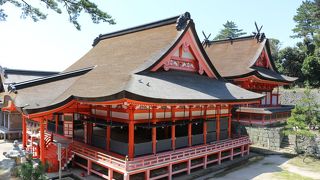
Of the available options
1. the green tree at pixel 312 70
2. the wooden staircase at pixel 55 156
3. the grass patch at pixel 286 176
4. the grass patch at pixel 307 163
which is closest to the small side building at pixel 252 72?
the grass patch at pixel 307 163

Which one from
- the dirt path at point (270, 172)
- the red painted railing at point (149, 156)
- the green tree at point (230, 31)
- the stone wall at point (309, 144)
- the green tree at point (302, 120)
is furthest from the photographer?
the green tree at point (230, 31)

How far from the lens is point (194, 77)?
722 inches

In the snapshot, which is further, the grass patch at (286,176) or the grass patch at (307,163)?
the grass patch at (307,163)

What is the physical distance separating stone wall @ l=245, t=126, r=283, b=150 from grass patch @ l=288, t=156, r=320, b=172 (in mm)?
2649

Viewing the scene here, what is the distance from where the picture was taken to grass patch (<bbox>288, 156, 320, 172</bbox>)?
1772 cm

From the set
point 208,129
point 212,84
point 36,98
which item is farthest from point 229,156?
point 36,98

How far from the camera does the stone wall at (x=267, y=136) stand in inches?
893

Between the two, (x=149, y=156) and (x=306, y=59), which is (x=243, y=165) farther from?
(x=306, y=59)

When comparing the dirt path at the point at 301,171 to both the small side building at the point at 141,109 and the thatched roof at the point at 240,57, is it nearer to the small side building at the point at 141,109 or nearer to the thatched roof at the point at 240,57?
the small side building at the point at 141,109

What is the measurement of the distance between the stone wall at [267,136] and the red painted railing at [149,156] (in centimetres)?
650

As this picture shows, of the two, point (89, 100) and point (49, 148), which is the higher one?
point (89, 100)

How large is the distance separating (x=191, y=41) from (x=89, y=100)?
8.45 metres

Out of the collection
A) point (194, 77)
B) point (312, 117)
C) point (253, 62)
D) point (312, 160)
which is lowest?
point (312, 160)

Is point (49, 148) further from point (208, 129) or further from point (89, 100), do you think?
point (208, 129)
